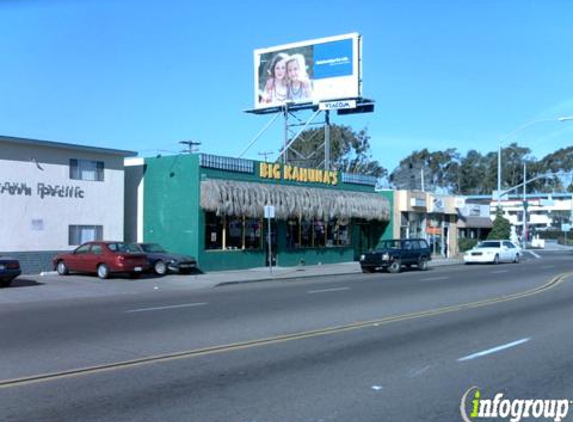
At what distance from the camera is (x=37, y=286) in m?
22.2

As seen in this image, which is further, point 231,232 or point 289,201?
point 289,201

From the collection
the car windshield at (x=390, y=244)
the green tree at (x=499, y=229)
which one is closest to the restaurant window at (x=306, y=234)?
the car windshield at (x=390, y=244)

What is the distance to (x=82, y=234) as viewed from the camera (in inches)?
1151

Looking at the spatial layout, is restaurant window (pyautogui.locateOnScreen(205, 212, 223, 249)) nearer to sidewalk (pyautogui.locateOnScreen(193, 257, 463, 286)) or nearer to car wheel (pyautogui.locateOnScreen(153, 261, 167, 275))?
sidewalk (pyautogui.locateOnScreen(193, 257, 463, 286))

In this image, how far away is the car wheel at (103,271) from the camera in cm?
2520

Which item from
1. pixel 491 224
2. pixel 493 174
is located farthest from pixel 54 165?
pixel 493 174

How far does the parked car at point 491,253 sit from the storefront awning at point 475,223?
11.0 m

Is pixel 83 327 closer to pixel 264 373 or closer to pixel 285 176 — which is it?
pixel 264 373

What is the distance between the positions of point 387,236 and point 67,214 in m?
21.4

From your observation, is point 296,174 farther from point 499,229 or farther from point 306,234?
point 499,229

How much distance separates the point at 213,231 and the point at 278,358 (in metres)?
21.8

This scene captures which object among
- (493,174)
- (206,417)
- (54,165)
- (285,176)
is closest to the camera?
(206,417)

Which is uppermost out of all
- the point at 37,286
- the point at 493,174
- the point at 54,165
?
the point at 493,174

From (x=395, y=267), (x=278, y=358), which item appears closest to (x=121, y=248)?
(x=395, y=267)
